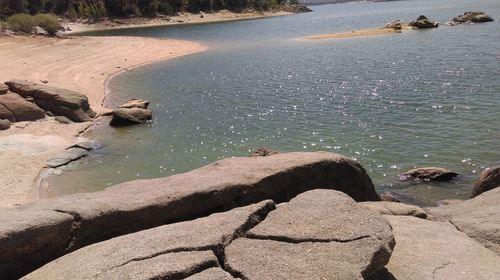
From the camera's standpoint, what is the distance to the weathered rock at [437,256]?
7086 mm

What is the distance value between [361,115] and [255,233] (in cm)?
1689

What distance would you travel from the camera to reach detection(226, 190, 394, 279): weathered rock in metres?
5.99

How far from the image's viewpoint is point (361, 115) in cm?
2298

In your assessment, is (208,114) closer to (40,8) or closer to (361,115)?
(361,115)

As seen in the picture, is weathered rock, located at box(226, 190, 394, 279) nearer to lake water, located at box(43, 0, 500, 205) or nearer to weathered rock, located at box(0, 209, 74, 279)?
weathered rock, located at box(0, 209, 74, 279)

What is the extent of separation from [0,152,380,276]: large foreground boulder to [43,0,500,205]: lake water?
15.8 feet

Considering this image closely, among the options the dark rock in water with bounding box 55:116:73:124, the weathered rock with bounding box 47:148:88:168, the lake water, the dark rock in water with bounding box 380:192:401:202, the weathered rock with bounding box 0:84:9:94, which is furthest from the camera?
the weathered rock with bounding box 0:84:9:94

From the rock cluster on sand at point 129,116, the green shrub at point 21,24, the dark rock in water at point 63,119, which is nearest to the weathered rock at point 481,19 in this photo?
the rock cluster on sand at point 129,116

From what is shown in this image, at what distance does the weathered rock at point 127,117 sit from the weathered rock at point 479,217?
1692 cm

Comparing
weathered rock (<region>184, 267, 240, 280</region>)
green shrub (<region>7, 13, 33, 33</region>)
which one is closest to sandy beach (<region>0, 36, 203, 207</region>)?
green shrub (<region>7, 13, 33, 33</region>)

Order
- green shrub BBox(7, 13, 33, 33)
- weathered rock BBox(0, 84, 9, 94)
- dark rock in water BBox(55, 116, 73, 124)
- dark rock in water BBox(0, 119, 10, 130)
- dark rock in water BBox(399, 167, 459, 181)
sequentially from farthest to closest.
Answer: green shrub BBox(7, 13, 33, 33)
weathered rock BBox(0, 84, 9, 94)
dark rock in water BBox(55, 116, 73, 124)
dark rock in water BBox(0, 119, 10, 130)
dark rock in water BBox(399, 167, 459, 181)

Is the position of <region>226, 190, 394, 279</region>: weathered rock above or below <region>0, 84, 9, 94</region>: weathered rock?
above

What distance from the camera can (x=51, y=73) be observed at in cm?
3644

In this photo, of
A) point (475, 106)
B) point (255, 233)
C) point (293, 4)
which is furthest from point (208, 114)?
point (293, 4)
